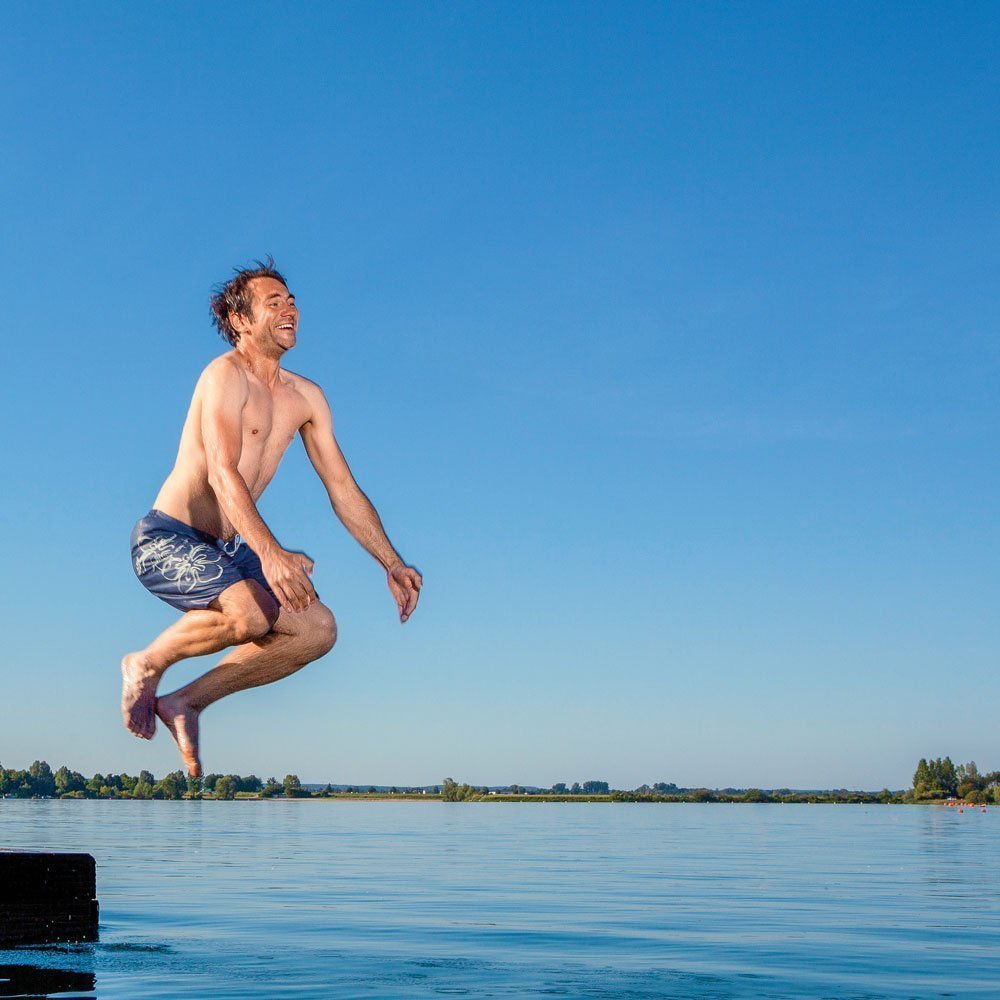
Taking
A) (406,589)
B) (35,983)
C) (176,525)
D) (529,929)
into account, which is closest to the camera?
(176,525)

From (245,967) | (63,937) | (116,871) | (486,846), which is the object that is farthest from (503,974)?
(486,846)

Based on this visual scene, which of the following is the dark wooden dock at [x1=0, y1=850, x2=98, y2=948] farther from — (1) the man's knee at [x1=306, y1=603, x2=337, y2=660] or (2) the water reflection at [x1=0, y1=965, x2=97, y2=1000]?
(1) the man's knee at [x1=306, y1=603, x2=337, y2=660]

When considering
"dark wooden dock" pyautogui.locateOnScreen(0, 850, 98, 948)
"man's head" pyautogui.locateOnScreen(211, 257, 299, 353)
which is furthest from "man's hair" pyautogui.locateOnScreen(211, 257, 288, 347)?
"dark wooden dock" pyautogui.locateOnScreen(0, 850, 98, 948)

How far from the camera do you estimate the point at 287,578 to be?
18.1 feet

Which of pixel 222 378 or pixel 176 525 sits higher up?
pixel 222 378

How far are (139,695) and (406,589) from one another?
1466mm

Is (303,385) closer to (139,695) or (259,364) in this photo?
(259,364)

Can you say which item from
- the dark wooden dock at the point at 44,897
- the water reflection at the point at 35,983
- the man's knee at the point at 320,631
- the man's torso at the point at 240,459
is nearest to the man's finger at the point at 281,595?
the man's knee at the point at 320,631

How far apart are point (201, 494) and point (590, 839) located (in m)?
67.3

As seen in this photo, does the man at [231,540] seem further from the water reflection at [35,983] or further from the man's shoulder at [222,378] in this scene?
the water reflection at [35,983]

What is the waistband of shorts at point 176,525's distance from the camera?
6195 mm

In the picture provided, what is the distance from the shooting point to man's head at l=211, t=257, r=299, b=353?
6.24 meters

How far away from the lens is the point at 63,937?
12180 millimetres

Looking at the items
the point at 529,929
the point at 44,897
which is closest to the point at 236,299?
the point at 44,897
